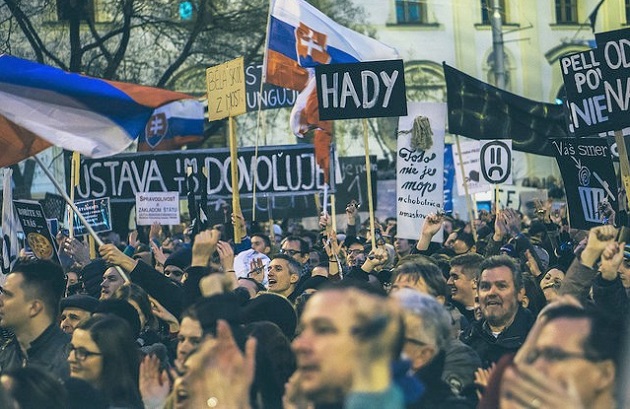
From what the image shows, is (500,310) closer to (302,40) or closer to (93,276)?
(93,276)

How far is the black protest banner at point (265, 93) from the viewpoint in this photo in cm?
1964

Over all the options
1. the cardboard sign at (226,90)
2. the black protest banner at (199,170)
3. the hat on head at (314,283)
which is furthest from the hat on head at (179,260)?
the black protest banner at (199,170)

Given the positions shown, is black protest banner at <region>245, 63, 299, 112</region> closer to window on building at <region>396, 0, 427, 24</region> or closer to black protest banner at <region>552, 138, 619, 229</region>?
black protest banner at <region>552, 138, 619, 229</region>

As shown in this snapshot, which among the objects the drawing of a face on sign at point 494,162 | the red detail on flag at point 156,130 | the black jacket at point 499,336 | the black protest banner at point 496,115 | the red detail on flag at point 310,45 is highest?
the red detail on flag at point 310,45

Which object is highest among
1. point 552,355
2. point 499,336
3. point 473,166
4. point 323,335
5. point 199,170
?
point 199,170

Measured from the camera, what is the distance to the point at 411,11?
158ft

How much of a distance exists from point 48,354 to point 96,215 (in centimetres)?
802

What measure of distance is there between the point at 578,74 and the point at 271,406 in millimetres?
5505

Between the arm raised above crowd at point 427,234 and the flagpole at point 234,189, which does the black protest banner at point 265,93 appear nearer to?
the flagpole at point 234,189

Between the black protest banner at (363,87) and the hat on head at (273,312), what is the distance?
4.76 meters

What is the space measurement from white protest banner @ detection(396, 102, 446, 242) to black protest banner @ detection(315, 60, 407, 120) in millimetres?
917

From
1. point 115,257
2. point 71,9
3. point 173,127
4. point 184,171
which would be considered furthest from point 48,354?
point 71,9

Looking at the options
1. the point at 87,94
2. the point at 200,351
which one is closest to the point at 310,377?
the point at 200,351

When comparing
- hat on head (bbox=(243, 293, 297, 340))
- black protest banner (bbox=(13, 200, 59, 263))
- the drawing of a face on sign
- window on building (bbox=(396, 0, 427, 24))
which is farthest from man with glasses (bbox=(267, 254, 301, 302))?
window on building (bbox=(396, 0, 427, 24))
